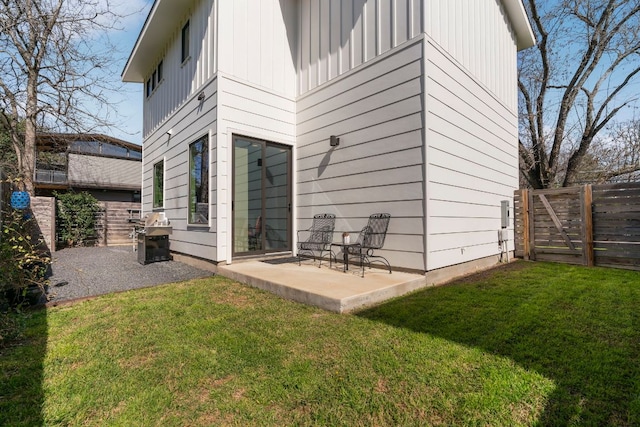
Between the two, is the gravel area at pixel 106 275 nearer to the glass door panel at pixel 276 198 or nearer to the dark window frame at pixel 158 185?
the glass door panel at pixel 276 198

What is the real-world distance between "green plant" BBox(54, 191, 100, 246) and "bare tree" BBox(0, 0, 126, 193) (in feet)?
3.76

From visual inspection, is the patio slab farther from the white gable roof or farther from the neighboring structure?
the neighboring structure

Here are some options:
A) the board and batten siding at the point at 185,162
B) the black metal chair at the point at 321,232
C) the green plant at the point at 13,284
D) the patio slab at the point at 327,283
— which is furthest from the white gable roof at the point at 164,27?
the patio slab at the point at 327,283

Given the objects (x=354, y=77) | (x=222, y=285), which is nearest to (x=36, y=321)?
(x=222, y=285)

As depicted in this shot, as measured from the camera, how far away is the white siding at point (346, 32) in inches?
175

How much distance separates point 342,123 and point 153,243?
170 inches

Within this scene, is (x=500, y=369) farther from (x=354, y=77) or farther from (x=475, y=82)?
(x=475, y=82)

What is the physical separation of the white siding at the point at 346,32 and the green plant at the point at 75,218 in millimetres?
7871

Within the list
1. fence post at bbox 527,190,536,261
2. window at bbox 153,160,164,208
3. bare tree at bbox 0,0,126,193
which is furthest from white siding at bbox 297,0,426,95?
bare tree at bbox 0,0,126,193

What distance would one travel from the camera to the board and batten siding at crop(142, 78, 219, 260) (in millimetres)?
5188

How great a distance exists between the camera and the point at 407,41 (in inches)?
171

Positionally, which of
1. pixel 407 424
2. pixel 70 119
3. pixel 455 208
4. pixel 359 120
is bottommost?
pixel 407 424

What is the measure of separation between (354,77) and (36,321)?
512 centimetres

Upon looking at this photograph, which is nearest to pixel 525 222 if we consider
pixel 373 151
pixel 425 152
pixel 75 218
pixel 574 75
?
pixel 425 152
